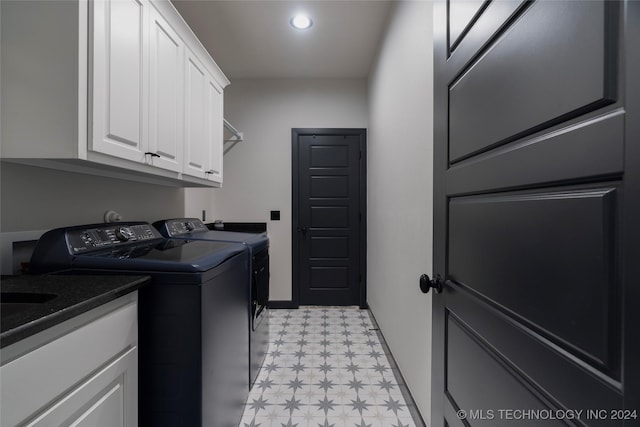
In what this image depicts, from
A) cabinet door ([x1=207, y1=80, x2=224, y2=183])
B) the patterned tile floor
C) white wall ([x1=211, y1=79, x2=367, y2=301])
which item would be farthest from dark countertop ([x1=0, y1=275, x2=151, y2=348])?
white wall ([x1=211, y1=79, x2=367, y2=301])

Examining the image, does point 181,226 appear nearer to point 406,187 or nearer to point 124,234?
point 124,234

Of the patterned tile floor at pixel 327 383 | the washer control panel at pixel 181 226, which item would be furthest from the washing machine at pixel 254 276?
the patterned tile floor at pixel 327 383

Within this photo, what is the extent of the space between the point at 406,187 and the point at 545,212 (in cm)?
124

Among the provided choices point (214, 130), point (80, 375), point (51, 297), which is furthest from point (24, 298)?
point (214, 130)

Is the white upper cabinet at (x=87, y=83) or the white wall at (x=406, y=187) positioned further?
the white wall at (x=406, y=187)

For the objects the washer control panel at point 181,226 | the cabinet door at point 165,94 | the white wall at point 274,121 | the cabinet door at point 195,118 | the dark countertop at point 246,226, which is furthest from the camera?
the white wall at point 274,121

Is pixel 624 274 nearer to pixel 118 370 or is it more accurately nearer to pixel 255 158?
pixel 118 370

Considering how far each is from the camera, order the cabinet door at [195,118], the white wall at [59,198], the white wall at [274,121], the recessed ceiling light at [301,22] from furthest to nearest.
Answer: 1. the white wall at [274,121]
2. the recessed ceiling light at [301,22]
3. the cabinet door at [195,118]
4. the white wall at [59,198]

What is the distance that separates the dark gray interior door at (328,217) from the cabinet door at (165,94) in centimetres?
174

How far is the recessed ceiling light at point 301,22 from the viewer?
87.6 inches

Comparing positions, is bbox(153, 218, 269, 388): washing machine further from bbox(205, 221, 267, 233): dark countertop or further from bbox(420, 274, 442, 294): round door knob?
bbox(420, 274, 442, 294): round door knob

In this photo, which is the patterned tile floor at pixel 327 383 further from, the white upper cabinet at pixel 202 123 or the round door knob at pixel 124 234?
the white upper cabinet at pixel 202 123

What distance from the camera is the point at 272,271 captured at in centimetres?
330

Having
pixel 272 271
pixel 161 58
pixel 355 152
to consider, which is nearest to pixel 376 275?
pixel 272 271
